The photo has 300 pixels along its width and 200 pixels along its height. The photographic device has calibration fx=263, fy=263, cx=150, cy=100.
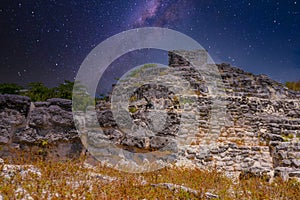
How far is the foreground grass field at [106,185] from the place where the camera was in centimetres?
515

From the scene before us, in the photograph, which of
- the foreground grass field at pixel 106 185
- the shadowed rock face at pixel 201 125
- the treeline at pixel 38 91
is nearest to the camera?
the foreground grass field at pixel 106 185

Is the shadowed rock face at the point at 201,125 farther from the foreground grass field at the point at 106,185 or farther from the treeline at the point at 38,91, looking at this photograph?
Result: the treeline at the point at 38,91

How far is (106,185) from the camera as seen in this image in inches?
235

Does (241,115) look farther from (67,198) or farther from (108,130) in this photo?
(67,198)

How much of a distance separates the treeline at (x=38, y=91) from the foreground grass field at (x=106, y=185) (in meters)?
8.76

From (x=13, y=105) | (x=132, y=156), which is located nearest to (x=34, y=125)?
(x=13, y=105)

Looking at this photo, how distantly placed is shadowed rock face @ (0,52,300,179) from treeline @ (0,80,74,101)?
→ 138 inches

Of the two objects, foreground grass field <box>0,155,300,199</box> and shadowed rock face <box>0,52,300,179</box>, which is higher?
shadowed rock face <box>0,52,300,179</box>

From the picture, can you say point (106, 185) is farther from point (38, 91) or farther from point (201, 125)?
point (38, 91)

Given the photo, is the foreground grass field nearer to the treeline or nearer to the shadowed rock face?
the shadowed rock face

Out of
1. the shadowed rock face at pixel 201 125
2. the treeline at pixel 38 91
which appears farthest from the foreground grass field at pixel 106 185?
the treeline at pixel 38 91

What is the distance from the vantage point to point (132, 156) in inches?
359

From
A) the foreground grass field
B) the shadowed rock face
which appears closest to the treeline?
the shadowed rock face

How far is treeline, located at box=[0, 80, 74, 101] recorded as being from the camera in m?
14.8
